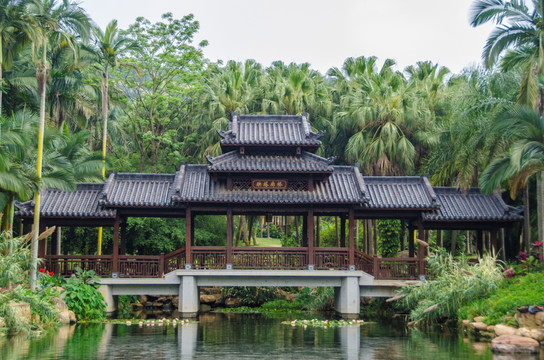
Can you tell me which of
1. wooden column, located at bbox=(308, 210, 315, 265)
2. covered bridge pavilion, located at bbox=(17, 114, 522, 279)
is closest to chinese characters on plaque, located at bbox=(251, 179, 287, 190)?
covered bridge pavilion, located at bbox=(17, 114, 522, 279)

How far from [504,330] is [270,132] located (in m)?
12.2

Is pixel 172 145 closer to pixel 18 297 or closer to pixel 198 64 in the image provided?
pixel 198 64

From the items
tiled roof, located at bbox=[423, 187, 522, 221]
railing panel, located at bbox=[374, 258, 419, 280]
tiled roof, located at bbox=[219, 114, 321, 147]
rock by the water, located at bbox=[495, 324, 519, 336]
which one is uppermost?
tiled roof, located at bbox=[219, 114, 321, 147]

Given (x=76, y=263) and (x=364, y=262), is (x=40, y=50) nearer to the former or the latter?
(x=76, y=263)

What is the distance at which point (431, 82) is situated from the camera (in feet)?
120

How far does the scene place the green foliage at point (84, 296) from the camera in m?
22.0

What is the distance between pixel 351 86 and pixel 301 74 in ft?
9.89

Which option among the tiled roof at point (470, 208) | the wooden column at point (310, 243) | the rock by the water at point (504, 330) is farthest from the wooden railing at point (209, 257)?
the rock by the water at point (504, 330)

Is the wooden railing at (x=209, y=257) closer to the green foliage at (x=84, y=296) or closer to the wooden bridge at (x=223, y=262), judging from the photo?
the wooden bridge at (x=223, y=262)

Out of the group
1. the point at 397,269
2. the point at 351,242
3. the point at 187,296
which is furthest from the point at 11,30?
the point at 397,269

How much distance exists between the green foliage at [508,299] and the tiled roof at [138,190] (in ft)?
36.0

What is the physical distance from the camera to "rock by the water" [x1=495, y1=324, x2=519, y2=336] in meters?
16.4

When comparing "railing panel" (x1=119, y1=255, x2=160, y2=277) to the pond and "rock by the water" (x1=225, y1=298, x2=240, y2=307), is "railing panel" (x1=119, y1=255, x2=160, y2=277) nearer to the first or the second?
the pond

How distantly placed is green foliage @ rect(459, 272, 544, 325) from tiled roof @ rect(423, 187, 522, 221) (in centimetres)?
369
